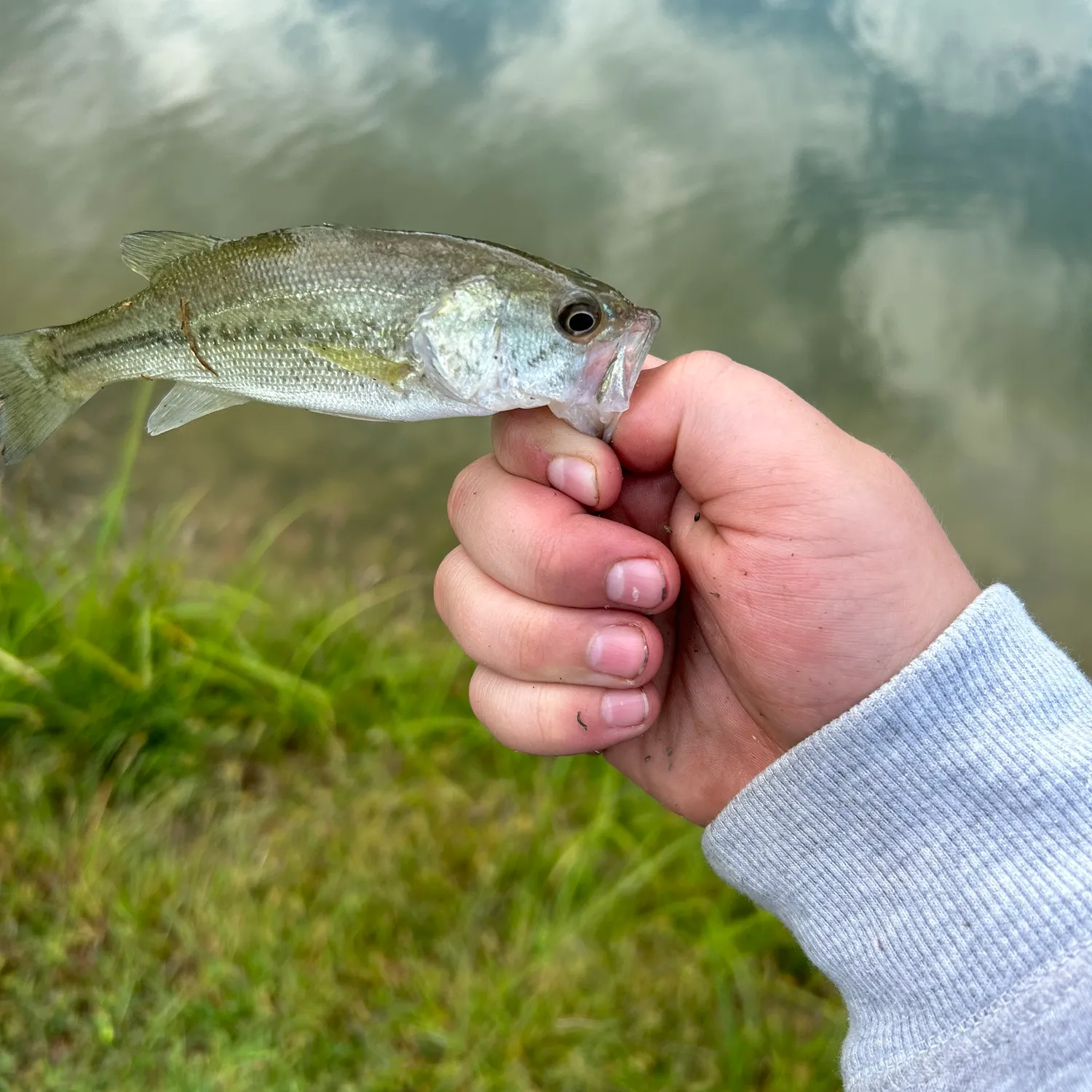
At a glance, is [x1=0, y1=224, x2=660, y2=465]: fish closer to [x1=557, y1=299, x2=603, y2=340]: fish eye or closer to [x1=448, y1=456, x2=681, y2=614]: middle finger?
[x1=557, y1=299, x2=603, y2=340]: fish eye

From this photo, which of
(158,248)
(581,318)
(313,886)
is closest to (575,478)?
(581,318)

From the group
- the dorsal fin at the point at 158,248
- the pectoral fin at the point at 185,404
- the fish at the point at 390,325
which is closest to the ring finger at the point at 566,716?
the fish at the point at 390,325

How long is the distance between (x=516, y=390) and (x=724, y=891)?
225 centimetres

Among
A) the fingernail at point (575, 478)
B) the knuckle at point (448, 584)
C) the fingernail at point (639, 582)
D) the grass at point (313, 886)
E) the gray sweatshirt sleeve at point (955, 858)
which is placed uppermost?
the fingernail at point (575, 478)

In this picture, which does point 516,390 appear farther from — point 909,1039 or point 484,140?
point 484,140

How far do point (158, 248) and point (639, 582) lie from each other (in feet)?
3.80

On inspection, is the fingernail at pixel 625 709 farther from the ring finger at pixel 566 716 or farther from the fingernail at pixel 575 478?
the fingernail at pixel 575 478

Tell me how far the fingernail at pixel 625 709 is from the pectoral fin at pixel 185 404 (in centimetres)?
96

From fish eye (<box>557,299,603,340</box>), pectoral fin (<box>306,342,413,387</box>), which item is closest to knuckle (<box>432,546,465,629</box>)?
pectoral fin (<box>306,342,413,387</box>)

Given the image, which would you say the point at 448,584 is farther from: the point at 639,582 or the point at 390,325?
the point at 390,325

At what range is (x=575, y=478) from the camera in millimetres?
1536

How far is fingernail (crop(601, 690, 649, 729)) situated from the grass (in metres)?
1.31

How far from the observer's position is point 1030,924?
1263mm

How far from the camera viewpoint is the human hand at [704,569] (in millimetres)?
1479
